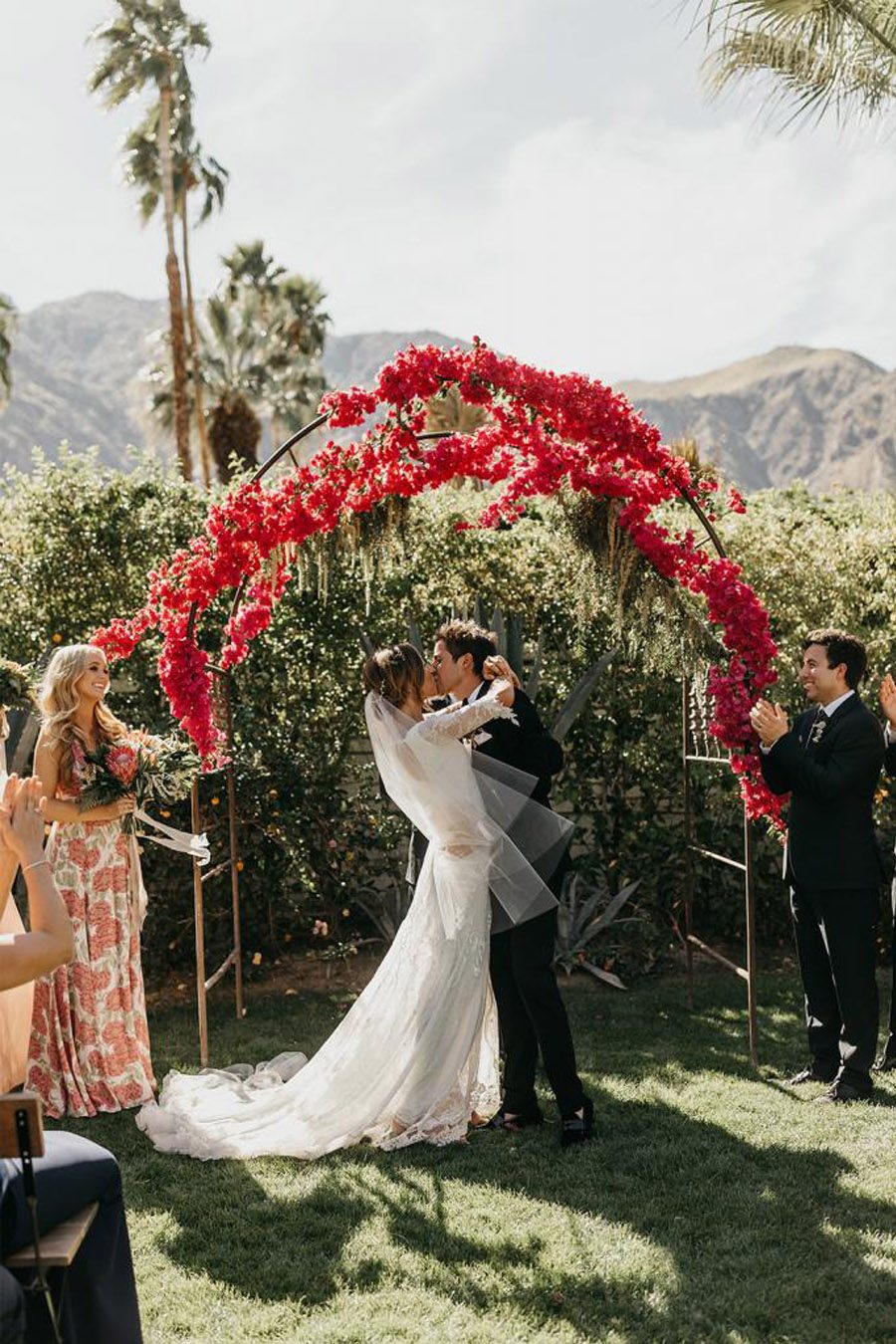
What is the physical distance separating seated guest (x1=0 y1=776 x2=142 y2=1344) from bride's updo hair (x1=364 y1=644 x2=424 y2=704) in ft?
7.23

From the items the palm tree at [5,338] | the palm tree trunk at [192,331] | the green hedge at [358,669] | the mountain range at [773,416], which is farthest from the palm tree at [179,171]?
the mountain range at [773,416]

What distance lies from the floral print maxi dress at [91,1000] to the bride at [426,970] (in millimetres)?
413

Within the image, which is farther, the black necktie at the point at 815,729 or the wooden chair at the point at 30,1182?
the black necktie at the point at 815,729

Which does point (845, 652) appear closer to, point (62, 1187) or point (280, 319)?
point (62, 1187)

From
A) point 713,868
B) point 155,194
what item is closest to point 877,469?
point 155,194

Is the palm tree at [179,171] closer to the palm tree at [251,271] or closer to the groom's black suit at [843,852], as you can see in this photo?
the palm tree at [251,271]

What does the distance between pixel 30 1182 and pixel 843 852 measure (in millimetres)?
3814

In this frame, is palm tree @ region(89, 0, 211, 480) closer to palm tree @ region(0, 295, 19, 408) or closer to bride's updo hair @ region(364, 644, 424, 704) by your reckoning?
palm tree @ region(0, 295, 19, 408)

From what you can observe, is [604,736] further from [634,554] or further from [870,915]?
[870,915]

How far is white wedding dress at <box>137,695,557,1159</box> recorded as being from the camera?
15.5 feet

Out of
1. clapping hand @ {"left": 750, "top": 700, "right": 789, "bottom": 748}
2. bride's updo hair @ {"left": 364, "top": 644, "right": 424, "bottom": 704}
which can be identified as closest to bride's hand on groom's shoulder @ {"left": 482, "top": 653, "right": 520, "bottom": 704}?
bride's updo hair @ {"left": 364, "top": 644, "right": 424, "bottom": 704}

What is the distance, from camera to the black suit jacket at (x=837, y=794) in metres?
5.14

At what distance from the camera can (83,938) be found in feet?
17.3

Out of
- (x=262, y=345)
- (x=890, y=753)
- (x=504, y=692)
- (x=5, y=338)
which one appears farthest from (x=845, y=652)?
(x=262, y=345)
